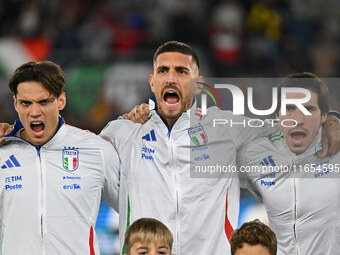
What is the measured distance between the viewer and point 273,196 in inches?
236

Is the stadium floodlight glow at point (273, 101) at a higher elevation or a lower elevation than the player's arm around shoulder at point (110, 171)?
higher

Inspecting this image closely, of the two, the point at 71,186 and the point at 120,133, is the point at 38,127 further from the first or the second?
the point at 120,133

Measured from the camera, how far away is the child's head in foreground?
5238 mm

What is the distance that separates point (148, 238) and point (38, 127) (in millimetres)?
1249

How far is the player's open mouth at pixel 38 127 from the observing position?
568cm

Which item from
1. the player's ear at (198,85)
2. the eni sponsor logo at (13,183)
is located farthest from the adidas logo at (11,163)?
the player's ear at (198,85)

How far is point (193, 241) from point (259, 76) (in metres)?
6.09

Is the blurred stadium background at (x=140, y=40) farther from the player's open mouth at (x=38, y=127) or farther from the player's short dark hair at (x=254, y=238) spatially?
the player's short dark hair at (x=254, y=238)

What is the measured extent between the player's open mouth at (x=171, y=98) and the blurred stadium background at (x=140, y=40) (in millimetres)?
4712

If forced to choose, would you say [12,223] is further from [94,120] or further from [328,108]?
[94,120]

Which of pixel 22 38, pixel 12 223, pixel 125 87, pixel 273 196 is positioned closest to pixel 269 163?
pixel 273 196

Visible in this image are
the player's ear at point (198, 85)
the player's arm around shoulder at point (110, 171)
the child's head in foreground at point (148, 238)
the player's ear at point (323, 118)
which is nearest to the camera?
the child's head in foreground at point (148, 238)

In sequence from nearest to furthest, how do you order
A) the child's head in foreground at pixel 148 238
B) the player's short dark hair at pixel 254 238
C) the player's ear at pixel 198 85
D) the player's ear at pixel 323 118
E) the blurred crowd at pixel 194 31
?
1. the player's short dark hair at pixel 254 238
2. the child's head in foreground at pixel 148 238
3. the player's ear at pixel 323 118
4. the player's ear at pixel 198 85
5. the blurred crowd at pixel 194 31

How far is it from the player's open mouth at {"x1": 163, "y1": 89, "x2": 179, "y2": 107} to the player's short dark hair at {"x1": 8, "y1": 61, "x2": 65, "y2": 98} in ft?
2.76
